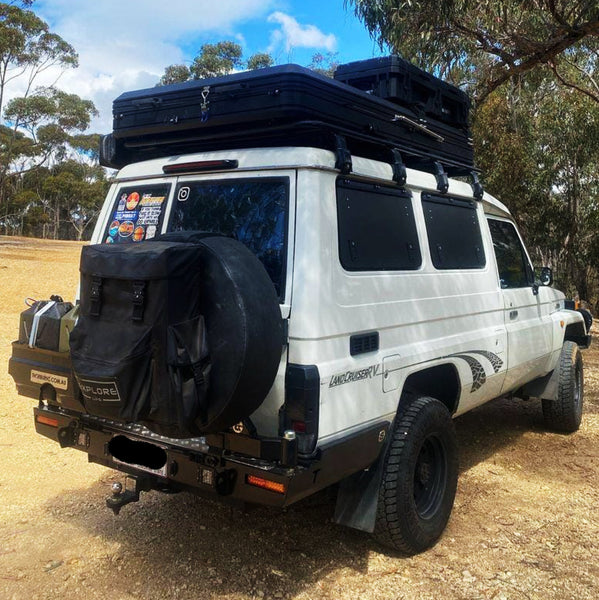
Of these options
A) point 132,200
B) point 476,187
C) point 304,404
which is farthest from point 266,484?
point 476,187

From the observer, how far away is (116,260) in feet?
8.49

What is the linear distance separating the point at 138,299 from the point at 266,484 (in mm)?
953

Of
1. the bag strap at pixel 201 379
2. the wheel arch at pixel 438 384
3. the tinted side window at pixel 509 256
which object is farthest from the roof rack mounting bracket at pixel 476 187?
the bag strap at pixel 201 379

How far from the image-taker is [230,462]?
2.76m

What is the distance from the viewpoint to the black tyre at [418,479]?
126 inches

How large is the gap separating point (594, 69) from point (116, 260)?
16.9m

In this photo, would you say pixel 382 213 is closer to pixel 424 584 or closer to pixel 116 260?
pixel 116 260

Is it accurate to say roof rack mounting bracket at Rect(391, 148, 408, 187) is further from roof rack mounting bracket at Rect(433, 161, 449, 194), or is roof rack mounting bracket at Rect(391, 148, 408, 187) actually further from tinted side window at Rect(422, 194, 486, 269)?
roof rack mounting bracket at Rect(433, 161, 449, 194)

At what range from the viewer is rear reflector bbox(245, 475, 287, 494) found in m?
2.59

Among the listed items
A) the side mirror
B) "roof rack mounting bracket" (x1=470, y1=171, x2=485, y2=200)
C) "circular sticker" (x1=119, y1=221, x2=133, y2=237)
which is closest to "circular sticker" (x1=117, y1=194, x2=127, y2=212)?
"circular sticker" (x1=119, y1=221, x2=133, y2=237)

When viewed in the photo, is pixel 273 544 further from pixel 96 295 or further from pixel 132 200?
pixel 132 200

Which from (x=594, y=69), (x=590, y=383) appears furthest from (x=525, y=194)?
(x=590, y=383)

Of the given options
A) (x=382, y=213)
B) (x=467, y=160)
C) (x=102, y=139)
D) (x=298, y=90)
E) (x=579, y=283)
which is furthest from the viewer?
(x=579, y=283)

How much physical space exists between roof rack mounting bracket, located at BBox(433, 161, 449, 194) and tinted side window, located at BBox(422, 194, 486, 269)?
0.22 feet
